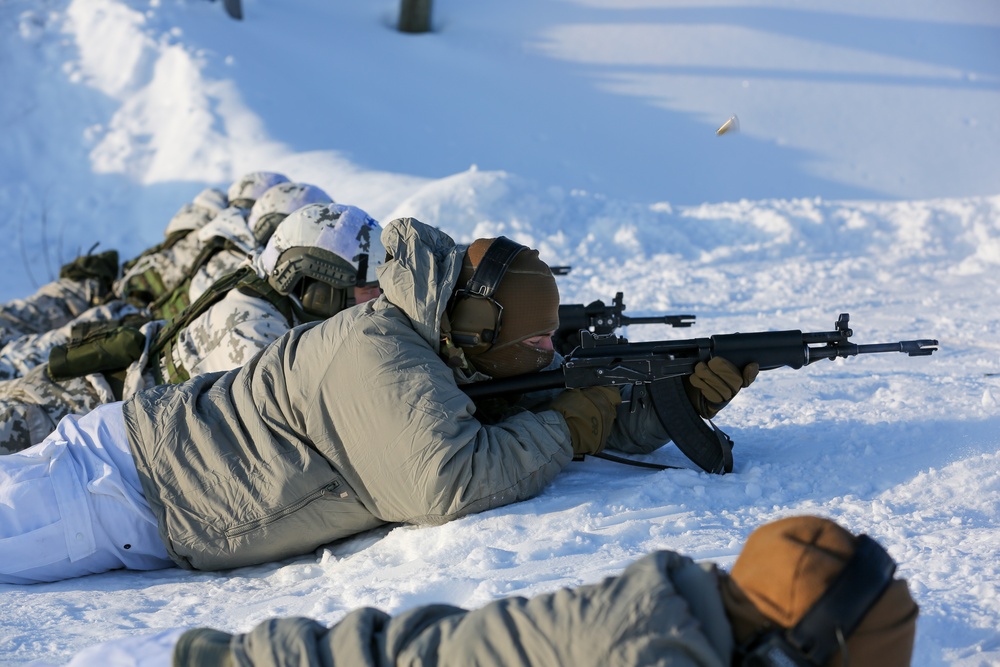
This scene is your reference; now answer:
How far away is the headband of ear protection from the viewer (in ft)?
4.99

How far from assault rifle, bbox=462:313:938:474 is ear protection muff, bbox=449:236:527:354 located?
21 cm

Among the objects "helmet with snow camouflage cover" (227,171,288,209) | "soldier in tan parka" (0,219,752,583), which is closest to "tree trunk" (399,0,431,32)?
"helmet with snow camouflage cover" (227,171,288,209)

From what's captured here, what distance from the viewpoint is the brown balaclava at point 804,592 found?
1538 millimetres

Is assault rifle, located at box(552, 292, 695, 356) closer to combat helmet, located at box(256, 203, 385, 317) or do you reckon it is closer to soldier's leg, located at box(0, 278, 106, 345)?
combat helmet, located at box(256, 203, 385, 317)

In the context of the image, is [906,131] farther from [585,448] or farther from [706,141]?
[585,448]

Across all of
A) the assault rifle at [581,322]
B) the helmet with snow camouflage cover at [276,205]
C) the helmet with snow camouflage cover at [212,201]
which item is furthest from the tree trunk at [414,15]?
the assault rifle at [581,322]

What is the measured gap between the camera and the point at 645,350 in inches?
140

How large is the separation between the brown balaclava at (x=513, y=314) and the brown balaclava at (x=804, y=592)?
1.72 metres

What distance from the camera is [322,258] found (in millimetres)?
4484

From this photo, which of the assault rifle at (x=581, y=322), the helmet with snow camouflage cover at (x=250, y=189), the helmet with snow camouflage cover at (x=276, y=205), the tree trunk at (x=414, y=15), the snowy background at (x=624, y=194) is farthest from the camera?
the tree trunk at (x=414, y=15)

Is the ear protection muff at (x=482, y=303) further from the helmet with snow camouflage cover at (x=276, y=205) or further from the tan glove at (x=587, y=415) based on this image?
the helmet with snow camouflage cover at (x=276, y=205)

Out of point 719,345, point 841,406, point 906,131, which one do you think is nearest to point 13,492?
point 719,345

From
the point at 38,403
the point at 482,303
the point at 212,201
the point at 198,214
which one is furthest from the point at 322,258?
the point at 212,201

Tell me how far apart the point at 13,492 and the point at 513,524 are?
1.59 meters
